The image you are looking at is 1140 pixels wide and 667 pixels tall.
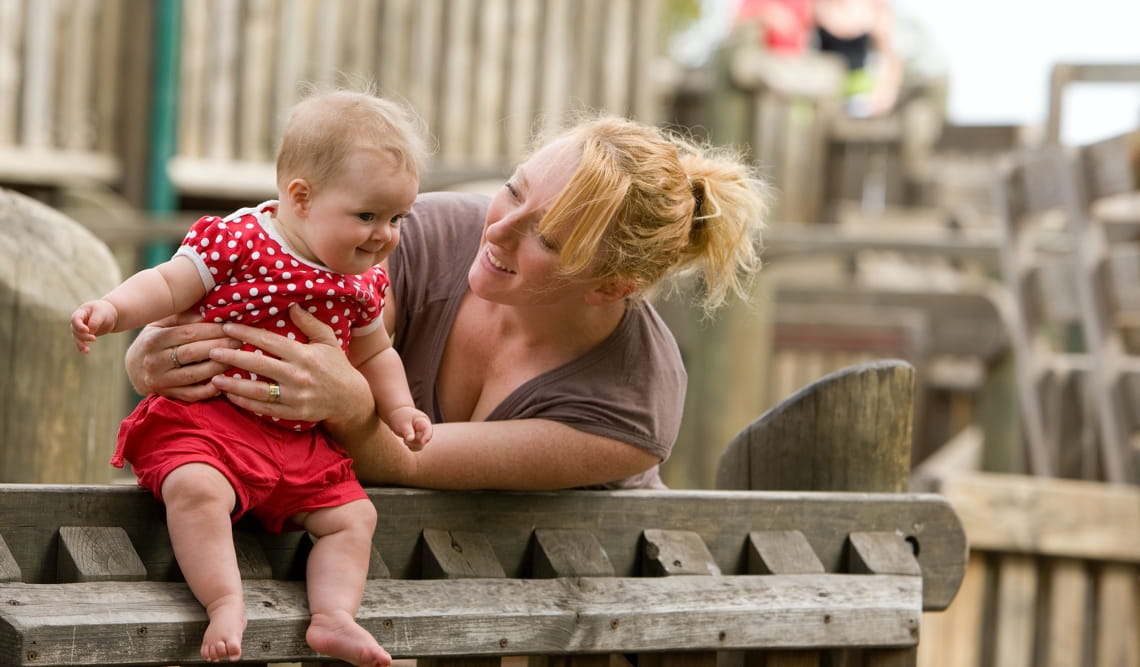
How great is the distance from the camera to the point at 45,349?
2812 millimetres

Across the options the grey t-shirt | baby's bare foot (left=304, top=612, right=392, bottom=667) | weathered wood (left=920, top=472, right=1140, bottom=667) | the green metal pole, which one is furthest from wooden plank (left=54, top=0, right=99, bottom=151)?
baby's bare foot (left=304, top=612, right=392, bottom=667)

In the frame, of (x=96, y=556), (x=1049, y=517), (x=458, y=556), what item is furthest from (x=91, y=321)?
(x=1049, y=517)

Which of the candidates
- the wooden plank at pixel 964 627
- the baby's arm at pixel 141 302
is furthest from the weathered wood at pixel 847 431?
the wooden plank at pixel 964 627

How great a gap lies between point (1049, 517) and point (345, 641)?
2926 millimetres

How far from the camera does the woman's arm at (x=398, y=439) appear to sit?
2123 millimetres

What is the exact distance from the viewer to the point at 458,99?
6801 mm

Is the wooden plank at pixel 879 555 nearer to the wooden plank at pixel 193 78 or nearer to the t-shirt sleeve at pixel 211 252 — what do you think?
the t-shirt sleeve at pixel 211 252

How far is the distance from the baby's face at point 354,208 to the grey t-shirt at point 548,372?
47cm

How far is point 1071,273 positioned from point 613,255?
3.55 meters

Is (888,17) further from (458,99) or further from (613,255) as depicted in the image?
(613,255)

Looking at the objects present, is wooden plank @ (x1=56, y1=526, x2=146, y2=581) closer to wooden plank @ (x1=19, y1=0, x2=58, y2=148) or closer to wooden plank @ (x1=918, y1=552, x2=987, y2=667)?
wooden plank @ (x1=918, y1=552, x2=987, y2=667)

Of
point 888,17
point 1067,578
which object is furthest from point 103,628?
point 888,17

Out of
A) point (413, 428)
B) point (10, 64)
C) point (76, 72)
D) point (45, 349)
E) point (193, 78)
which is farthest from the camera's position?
point (193, 78)

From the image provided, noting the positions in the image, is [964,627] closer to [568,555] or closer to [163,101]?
[568,555]
